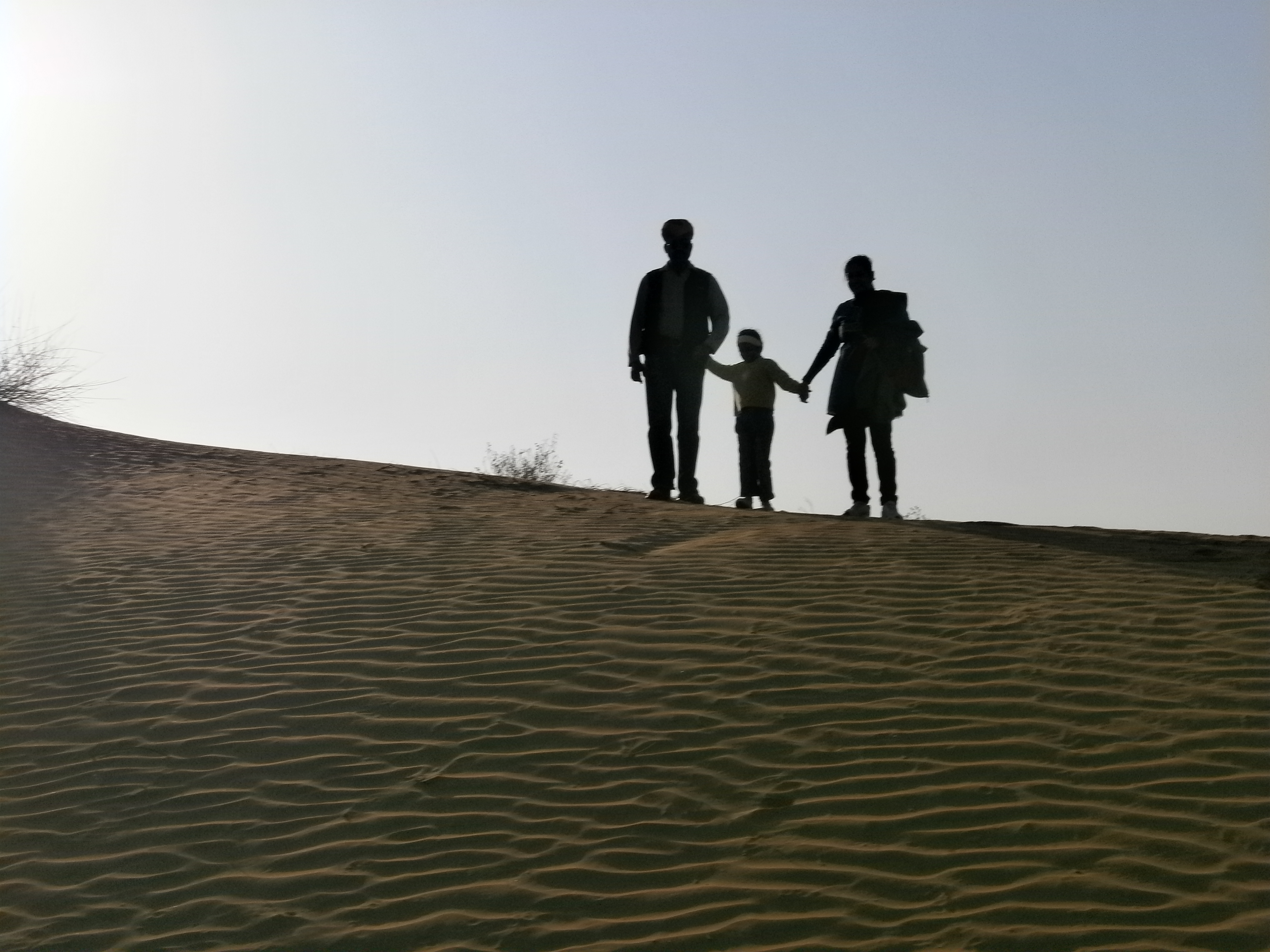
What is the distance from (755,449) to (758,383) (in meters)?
0.62

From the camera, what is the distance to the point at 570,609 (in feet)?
26.6

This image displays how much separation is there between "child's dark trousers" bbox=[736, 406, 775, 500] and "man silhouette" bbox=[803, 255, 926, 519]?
6.30 ft

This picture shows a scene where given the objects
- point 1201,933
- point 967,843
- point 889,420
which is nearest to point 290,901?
point 967,843

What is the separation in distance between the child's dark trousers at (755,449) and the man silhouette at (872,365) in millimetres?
1921

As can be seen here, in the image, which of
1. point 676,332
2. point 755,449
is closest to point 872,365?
point 676,332

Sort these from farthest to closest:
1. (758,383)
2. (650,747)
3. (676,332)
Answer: (758,383)
(676,332)
(650,747)

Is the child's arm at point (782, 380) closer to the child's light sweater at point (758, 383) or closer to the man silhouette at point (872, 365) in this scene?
the child's light sweater at point (758, 383)

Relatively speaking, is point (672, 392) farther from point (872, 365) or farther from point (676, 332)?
point (872, 365)

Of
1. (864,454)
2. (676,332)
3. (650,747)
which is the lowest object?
(650,747)

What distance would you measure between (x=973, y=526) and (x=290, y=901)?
6839 millimetres

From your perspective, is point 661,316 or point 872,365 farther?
point 661,316

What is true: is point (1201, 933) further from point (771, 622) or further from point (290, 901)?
point (771, 622)

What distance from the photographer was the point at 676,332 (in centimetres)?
1118

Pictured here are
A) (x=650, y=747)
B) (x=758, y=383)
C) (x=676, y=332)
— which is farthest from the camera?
(x=758, y=383)
